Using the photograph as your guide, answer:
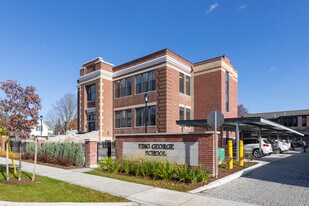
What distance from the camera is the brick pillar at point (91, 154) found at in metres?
14.5

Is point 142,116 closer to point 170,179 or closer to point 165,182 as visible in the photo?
point 170,179

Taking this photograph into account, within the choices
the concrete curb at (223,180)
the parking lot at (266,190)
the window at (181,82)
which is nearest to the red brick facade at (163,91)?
the window at (181,82)

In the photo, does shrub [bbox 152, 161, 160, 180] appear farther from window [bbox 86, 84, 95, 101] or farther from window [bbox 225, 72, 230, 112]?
window [bbox 86, 84, 95, 101]

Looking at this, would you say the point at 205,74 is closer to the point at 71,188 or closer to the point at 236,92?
the point at 236,92

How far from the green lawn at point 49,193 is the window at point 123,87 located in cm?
2078

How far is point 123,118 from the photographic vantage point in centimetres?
3020

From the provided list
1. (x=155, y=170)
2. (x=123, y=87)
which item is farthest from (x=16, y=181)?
(x=123, y=87)

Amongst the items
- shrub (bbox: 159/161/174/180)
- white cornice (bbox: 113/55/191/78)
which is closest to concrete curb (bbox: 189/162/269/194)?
shrub (bbox: 159/161/174/180)

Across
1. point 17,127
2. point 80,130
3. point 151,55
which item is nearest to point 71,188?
point 17,127

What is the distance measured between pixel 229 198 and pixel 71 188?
5198mm

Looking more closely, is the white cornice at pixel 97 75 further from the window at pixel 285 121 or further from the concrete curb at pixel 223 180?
the window at pixel 285 121

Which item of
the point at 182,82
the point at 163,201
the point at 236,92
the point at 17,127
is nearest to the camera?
the point at 163,201

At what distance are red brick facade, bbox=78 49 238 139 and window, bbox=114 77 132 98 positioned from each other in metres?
0.46

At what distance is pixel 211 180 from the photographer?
10.2 m
